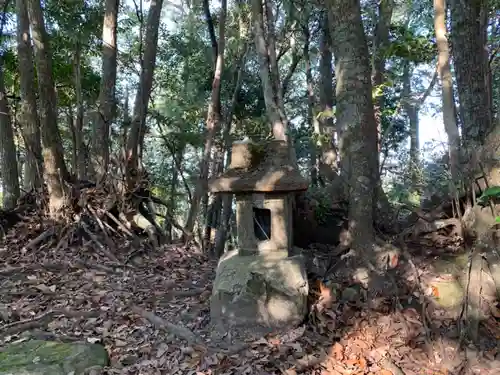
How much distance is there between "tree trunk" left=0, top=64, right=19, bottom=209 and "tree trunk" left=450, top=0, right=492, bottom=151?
290 inches

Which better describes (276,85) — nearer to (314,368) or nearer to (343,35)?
(343,35)

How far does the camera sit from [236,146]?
422 cm

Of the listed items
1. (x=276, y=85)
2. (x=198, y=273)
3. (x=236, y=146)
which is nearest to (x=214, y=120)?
(x=276, y=85)

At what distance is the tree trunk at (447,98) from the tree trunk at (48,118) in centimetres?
532

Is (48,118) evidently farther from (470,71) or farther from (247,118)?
(247,118)

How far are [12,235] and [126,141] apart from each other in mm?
2247

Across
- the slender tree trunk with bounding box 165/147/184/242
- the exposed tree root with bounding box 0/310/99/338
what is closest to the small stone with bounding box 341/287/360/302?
the exposed tree root with bounding box 0/310/99/338

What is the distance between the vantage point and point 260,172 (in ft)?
13.2

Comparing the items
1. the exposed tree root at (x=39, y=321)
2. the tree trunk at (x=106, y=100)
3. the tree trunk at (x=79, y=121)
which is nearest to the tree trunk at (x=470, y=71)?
the exposed tree root at (x=39, y=321)

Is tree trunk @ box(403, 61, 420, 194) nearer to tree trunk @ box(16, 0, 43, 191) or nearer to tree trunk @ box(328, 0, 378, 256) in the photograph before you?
tree trunk @ box(328, 0, 378, 256)

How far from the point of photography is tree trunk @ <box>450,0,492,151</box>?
4.55 meters

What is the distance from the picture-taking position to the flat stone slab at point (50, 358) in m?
3.20

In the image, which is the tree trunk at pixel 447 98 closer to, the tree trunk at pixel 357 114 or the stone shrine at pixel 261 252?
the tree trunk at pixel 357 114

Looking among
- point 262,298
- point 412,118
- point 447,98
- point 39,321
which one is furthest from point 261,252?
point 412,118
